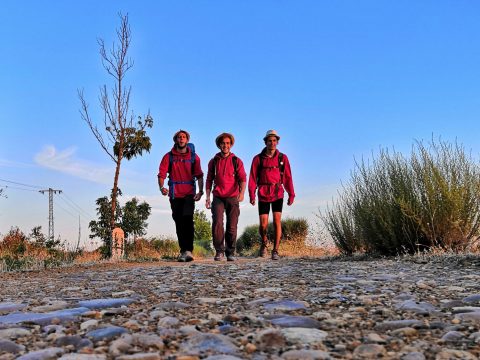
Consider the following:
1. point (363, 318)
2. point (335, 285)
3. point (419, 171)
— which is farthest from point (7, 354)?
point (419, 171)

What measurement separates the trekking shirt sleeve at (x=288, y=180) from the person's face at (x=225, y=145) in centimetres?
108

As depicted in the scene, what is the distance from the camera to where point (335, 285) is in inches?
185

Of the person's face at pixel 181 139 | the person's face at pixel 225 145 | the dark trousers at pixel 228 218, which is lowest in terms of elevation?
the dark trousers at pixel 228 218

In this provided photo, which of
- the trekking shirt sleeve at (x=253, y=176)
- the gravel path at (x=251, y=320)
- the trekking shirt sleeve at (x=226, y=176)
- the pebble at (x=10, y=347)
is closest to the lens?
the gravel path at (x=251, y=320)

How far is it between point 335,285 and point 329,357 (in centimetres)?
235

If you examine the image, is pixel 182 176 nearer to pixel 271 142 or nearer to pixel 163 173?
pixel 163 173

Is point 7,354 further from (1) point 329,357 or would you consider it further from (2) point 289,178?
(2) point 289,178

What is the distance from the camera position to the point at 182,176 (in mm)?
8969

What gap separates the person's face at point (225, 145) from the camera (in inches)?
347

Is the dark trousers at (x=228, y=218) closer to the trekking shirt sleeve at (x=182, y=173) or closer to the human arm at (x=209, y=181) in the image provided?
the human arm at (x=209, y=181)

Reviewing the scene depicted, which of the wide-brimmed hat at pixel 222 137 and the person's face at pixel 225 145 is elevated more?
the wide-brimmed hat at pixel 222 137

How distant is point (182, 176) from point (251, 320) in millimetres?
6051

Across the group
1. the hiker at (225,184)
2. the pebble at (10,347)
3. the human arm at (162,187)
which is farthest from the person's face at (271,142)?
the pebble at (10,347)

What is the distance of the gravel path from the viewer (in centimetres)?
256
